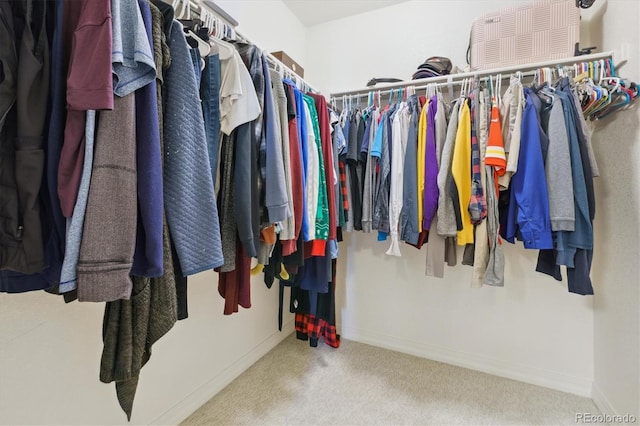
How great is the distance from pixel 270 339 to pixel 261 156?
5.14 ft

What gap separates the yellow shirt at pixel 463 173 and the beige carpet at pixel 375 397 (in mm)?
920

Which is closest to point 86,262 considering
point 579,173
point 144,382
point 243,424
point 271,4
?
point 144,382

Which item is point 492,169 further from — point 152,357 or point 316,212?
point 152,357

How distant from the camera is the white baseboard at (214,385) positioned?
4.49 feet

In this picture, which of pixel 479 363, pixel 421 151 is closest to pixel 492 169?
pixel 421 151

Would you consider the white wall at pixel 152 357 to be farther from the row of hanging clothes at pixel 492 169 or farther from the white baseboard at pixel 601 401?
the white baseboard at pixel 601 401

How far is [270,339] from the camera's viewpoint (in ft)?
6.75

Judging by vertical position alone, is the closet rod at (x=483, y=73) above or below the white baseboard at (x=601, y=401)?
above

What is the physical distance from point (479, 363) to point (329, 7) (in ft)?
8.97

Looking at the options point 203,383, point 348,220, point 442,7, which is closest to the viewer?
point 203,383

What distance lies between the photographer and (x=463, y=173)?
1.36 meters

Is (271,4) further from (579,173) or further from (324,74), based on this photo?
(579,173)

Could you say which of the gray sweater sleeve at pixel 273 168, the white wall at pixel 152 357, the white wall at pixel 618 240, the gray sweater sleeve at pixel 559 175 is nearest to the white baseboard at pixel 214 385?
the white wall at pixel 152 357

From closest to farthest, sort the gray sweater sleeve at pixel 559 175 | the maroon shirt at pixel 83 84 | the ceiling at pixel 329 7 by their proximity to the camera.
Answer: the maroon shirt at pixel 83 84 < the gray sweater sleeve at pixel 559 175 < the ceiling at pixel 329 7
